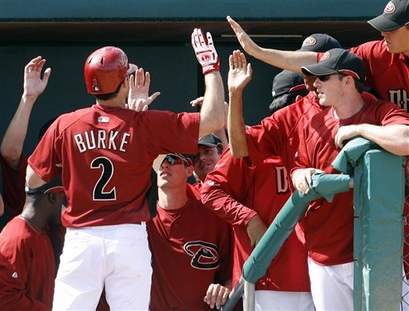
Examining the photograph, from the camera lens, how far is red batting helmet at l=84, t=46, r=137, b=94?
4.30 meters

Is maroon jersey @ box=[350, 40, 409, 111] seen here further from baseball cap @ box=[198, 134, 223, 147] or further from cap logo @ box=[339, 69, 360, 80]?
baseball cap @ box=[198, 134, 223, 147]

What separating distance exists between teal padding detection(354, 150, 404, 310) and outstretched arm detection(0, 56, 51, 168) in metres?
2.44

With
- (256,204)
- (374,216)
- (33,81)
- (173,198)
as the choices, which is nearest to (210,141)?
(173,198)

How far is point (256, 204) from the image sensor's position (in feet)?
15.3

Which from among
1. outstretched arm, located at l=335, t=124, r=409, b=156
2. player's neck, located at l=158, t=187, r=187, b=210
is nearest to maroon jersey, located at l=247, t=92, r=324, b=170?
outstretched arm, located at l=335, t=124, r=409, b=156

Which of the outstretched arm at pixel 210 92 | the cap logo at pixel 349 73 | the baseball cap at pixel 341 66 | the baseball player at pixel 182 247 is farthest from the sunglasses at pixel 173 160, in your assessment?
the cap logo at pixel 349 73

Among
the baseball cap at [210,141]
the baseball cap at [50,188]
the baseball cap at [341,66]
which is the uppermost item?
the baseball cap at [341,66]

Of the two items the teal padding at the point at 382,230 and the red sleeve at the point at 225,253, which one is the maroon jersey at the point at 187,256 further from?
the teal padding at the point at 382,230

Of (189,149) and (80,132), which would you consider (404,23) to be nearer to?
(189,149)

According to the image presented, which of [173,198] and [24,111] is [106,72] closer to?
[173,198]

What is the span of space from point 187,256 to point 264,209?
0.59 m

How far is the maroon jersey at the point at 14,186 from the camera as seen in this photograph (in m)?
5.62

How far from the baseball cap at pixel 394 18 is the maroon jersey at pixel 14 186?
7.65ft
